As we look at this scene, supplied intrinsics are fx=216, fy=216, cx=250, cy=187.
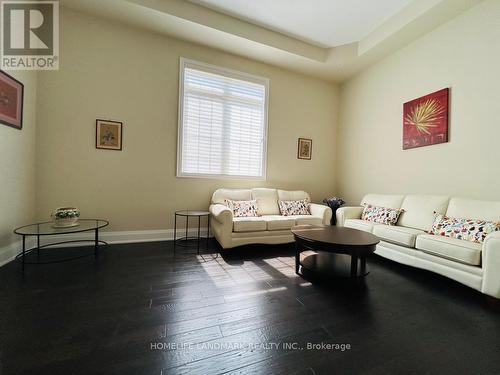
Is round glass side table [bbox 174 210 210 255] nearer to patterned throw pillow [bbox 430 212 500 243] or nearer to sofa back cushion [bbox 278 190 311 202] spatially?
sofa back cushion [bbox 278 190 311 202]

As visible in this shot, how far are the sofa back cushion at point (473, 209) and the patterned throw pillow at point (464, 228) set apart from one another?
0.11m

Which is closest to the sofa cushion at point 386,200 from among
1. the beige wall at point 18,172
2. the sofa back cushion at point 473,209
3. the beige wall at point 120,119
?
the sofa back cushion at point 473,209

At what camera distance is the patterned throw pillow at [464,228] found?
6.82 feet

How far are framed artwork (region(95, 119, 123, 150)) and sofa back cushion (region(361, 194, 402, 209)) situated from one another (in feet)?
13.0

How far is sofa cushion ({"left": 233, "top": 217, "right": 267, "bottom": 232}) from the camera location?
2.89 metres

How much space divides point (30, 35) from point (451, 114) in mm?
5500

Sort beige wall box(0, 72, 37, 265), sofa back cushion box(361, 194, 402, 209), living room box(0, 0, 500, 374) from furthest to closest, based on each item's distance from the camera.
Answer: sofa back cushion box(361, 194, 402, 209)
beige wall box(0, 72, 37, 265)
living room box(0, 0, 500, 374)

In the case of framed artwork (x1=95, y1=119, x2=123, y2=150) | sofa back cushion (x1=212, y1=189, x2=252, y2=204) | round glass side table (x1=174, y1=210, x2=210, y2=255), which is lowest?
round glass side table (x1=174, y1=210, x2=210, y2=255)

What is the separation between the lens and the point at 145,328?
1416 millimetres

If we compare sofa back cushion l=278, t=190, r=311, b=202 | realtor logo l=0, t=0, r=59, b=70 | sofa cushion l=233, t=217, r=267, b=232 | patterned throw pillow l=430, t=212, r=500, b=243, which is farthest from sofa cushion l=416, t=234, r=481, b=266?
realtor logo l=0, t=0, r=59, b=70

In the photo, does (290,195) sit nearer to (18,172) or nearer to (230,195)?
(230,195)

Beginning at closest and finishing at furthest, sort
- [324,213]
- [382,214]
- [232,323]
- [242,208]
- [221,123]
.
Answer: [232,323]
[382,214]
[242,208]
[324,213]
[221,123]

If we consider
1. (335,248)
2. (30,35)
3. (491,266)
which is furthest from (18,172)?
(491,266)

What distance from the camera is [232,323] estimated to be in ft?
4.90
